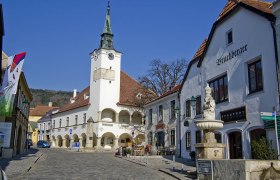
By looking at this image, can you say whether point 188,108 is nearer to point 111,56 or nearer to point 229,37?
point 229,37

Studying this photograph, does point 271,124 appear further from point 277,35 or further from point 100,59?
point 100,59

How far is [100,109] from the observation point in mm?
50438

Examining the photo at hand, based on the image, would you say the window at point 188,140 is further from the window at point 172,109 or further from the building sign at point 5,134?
the building sign at point 5,134

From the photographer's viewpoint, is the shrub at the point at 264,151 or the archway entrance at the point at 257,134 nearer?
the shrub at the point at 264,151

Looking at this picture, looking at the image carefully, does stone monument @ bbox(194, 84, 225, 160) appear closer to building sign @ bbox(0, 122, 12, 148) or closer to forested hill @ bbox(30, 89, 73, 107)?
building sign @ bbox(0, 122, 12, 148)

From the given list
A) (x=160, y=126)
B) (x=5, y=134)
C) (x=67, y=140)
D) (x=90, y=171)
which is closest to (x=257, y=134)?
(x=90, y=171)

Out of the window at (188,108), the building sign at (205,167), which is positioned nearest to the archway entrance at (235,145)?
the building sign at (205,167)

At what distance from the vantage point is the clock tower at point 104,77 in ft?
Result: 168

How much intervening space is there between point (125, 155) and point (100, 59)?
26.8m

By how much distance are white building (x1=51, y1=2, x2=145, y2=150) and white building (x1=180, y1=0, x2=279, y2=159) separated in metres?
31.1

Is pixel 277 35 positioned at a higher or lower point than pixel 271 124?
higher

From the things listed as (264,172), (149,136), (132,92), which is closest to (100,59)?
(132,92)

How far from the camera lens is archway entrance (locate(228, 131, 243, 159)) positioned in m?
17.3

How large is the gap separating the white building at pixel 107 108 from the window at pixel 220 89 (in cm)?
3101
